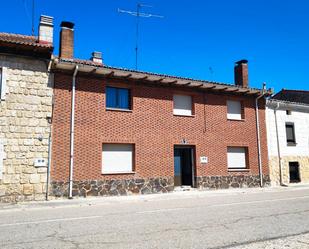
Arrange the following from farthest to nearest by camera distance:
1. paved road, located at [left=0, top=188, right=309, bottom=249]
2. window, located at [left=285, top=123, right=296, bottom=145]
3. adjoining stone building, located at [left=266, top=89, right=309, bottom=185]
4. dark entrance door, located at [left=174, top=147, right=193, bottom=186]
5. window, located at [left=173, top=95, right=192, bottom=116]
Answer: window, located at [left=285, top=123, right=296, bottom=145], adjoining stone building, located at [left=266, top=89, right=309, bottom=185], window, located at [left=173, top=95, right=192, bottom=116], dark entrance door, located at [left=174, top=147, right=193, bottom=186], paved road, located at [left=0, top=188, right=309, bottom=249]

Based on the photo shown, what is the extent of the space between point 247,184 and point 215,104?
5.28 m

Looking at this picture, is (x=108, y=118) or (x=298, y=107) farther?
(x=298, y=107)

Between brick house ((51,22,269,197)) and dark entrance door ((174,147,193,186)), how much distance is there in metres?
0.06

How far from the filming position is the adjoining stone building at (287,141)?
22.7 metres

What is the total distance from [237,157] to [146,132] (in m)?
6.54

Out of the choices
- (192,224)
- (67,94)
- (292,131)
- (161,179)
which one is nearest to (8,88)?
(67,94)

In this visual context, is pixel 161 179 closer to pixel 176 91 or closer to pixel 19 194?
pixel 176 91

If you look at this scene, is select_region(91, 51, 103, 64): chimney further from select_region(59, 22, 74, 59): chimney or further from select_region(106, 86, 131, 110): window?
select_region(106, 86, 131, 110): window

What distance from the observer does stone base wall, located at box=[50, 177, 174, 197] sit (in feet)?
49.7

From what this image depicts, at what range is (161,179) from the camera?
17.9 m

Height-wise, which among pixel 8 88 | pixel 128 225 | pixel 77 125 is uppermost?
pixel 8 88

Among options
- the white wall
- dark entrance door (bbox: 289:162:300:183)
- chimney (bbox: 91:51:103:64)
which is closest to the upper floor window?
the white wall

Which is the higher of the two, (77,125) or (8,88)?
(8,88)

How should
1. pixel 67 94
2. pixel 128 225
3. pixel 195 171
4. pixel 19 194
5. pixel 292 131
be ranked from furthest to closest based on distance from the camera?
pixel 292 131 < pixel 195 171 < pixel 67 94 < pixel 19 194 < pixel 128 225
